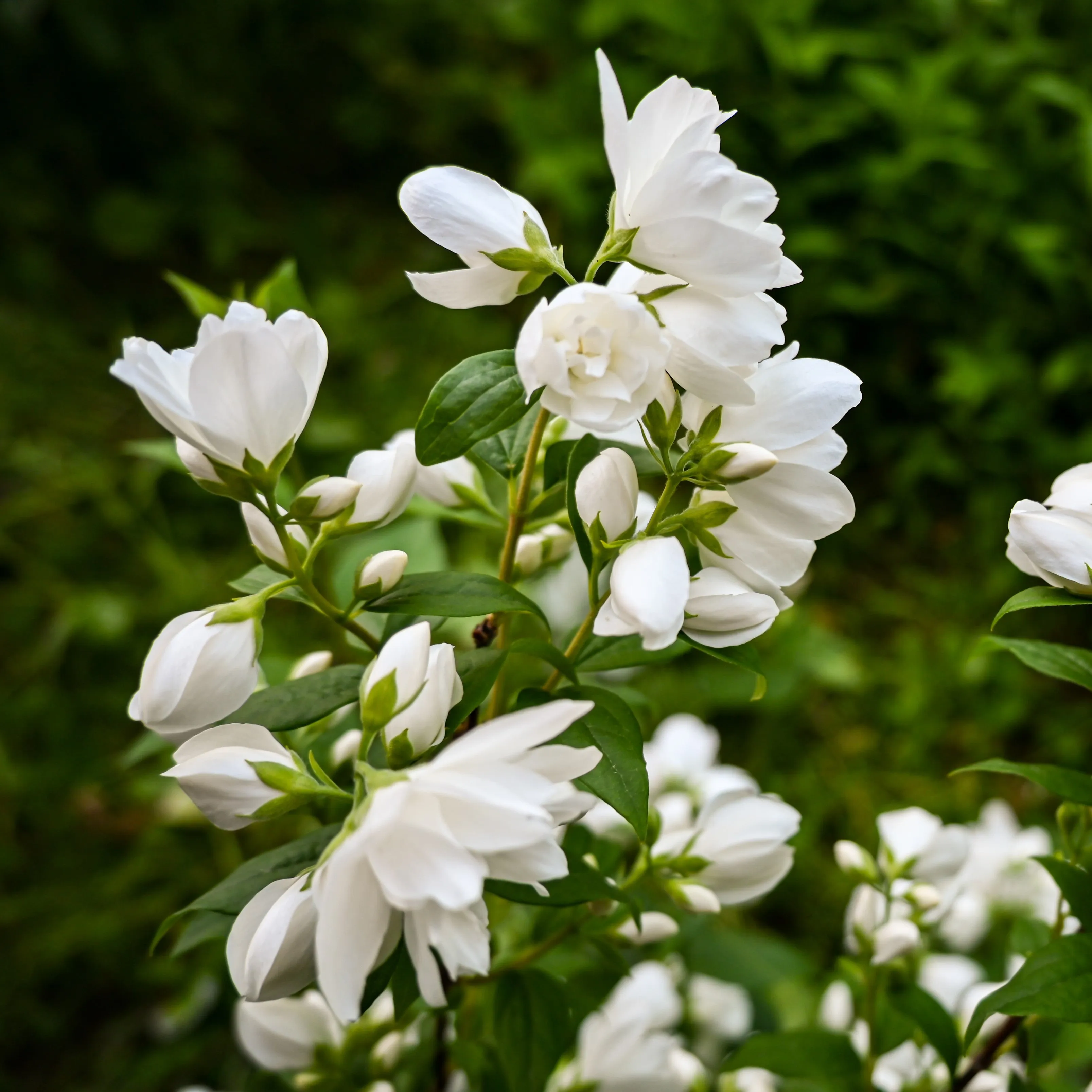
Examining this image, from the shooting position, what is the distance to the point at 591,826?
796 millimetres

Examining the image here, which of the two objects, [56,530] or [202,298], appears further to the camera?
[56,530]

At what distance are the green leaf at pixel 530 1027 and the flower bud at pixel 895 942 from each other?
0.59 feet

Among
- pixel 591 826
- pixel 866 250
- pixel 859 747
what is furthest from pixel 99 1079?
pixel 866 250

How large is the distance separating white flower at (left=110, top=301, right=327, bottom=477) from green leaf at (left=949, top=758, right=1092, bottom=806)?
31 centimetres

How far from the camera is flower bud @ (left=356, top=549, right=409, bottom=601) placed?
42cm

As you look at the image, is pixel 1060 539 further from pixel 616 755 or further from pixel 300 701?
pixel 300 701

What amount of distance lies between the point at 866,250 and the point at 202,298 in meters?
1.50

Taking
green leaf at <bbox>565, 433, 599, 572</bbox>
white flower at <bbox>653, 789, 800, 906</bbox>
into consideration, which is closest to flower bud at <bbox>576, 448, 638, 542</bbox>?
green leaf at <bbox>565, 433, 599, 572</bbox>

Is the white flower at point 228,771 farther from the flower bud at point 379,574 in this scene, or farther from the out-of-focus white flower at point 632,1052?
the out-of-focus white flower at point 632,1052

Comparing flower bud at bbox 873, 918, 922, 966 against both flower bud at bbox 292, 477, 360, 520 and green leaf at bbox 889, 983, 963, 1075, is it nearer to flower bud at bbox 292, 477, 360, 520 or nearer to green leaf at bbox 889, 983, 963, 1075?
green leaf at bbox 889, 983, 963, 1075

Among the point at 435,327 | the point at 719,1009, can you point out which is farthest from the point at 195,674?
the point at 435,327

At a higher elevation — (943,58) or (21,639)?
(943,58)

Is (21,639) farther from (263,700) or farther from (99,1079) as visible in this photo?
(263,700)

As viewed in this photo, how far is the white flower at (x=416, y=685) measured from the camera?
0.37m
